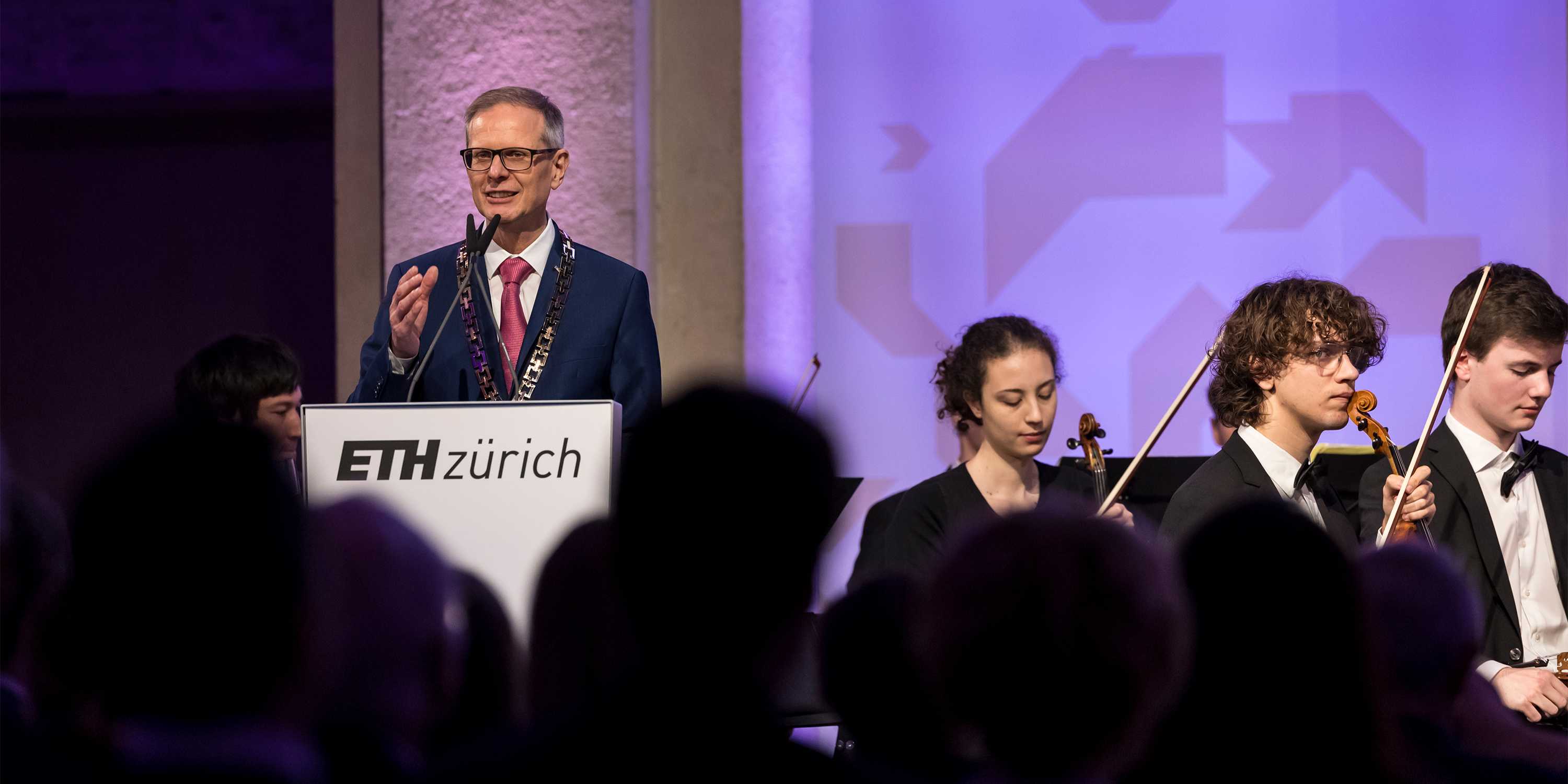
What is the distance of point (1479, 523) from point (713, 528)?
232cm

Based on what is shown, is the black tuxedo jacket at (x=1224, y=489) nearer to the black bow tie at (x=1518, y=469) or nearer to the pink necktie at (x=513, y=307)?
the black bow tie at (x=1518, y=469)

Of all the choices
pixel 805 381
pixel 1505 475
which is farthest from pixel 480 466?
pixel 805 381

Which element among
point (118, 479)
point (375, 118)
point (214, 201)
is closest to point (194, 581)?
point (118, 479)

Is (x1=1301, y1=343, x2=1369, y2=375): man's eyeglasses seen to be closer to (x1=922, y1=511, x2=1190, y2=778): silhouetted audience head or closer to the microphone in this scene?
the microphone

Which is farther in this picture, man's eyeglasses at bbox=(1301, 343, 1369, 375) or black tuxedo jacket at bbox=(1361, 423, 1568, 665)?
black tuxedo jacket at bbox=(1361, 423, 1568, 665)

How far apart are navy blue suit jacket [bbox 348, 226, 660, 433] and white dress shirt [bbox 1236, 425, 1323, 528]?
109 centimetres

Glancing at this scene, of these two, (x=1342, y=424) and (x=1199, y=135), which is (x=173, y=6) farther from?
(x=1342, y=424)

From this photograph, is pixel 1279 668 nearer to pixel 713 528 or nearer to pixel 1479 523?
pixel 713 528

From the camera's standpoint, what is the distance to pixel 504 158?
2746 millimetres

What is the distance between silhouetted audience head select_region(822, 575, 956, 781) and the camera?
1.16 metres

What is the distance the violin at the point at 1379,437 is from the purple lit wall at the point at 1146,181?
2115 millimetres

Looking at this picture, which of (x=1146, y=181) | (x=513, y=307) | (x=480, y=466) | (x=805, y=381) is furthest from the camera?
(x=1146, y=181)

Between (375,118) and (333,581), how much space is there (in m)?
3.42

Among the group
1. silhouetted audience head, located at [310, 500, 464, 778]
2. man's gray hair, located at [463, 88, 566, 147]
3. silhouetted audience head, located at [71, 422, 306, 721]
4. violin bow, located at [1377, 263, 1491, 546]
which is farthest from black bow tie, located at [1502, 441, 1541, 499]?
silhouetted audience head, located at [71, 422, 306, 721]
